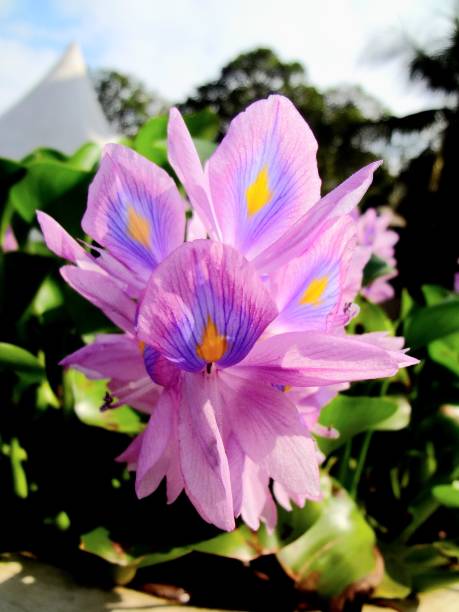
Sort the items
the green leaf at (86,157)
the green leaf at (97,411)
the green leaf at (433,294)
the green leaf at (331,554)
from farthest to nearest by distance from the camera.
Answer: the green leaf at (433,294), the green leaf at (86,157), the green leaf at (331,554), the green leaf at (97,411)

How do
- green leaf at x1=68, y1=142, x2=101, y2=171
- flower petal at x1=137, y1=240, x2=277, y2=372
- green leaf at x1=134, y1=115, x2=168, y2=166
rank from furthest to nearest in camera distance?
green leaf at x1=68, y1=142, x2=101, y2=171 < green leaf at x1=134, y1=115, x2=168, y2=166 < flower petal at x1=137, y1=240, x2=277, y2=372

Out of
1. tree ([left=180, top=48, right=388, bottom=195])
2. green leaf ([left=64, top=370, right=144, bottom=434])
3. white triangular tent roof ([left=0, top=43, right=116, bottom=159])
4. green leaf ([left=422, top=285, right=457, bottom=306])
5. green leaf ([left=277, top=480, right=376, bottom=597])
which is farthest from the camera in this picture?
tree ([left=180, top=48, right=388, bottom=195])

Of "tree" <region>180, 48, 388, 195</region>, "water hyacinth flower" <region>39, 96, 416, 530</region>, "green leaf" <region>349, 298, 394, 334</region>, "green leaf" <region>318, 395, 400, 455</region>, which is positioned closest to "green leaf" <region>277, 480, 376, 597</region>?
"green leaf" <region>318, 395, 400, 455</region>

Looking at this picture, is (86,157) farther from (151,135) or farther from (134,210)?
(134,210)

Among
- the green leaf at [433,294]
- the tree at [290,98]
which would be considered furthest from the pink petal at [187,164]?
the tree at [290,98]

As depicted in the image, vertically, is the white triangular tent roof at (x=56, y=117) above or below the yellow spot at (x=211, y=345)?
above

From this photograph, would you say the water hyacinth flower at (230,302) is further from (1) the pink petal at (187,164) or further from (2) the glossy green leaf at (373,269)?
(2) the glossy green leaf at (373,269)

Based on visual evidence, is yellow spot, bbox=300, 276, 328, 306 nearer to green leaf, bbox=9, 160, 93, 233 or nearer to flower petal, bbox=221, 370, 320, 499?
flower petal, bbox=221, 370, 320, 499
